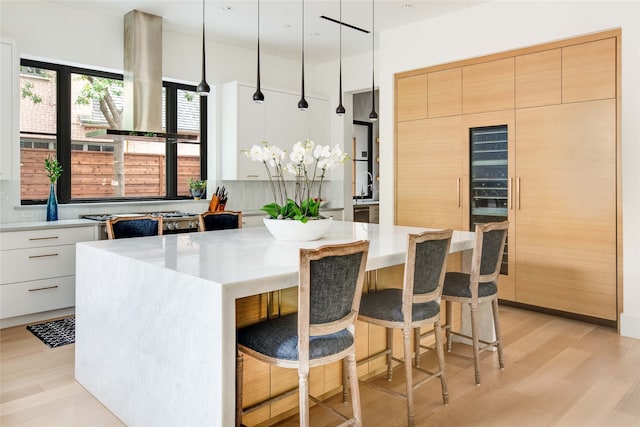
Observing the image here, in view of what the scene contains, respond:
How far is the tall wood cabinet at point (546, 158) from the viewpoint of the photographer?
13.1ft

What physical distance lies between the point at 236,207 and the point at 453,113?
2.85 meters

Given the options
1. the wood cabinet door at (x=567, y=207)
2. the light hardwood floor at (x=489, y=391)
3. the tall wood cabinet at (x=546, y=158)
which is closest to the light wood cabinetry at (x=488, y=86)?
the tall wood cabinet at (x=546, y=158)

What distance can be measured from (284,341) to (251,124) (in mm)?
4223

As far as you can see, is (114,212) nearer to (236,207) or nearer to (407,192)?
(236,207)

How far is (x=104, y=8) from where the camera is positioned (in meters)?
4.73

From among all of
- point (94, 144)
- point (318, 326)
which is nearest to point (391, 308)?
point (318, 326)

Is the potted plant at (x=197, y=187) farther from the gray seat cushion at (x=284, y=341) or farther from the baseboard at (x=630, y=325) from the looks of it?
the baseboard at (x=630, y=325)

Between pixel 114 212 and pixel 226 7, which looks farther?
pixel 114 212

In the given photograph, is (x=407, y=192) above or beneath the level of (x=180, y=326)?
above

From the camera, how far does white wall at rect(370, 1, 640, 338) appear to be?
3811 mm

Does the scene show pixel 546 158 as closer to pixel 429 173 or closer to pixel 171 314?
pixel 429 173

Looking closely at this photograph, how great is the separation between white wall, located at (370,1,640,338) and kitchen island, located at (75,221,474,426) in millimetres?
1720

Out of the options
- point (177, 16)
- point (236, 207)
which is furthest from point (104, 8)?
point (236, 207)

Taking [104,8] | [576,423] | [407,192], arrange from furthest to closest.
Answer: [407,192] < [104,8] < [576,423]
